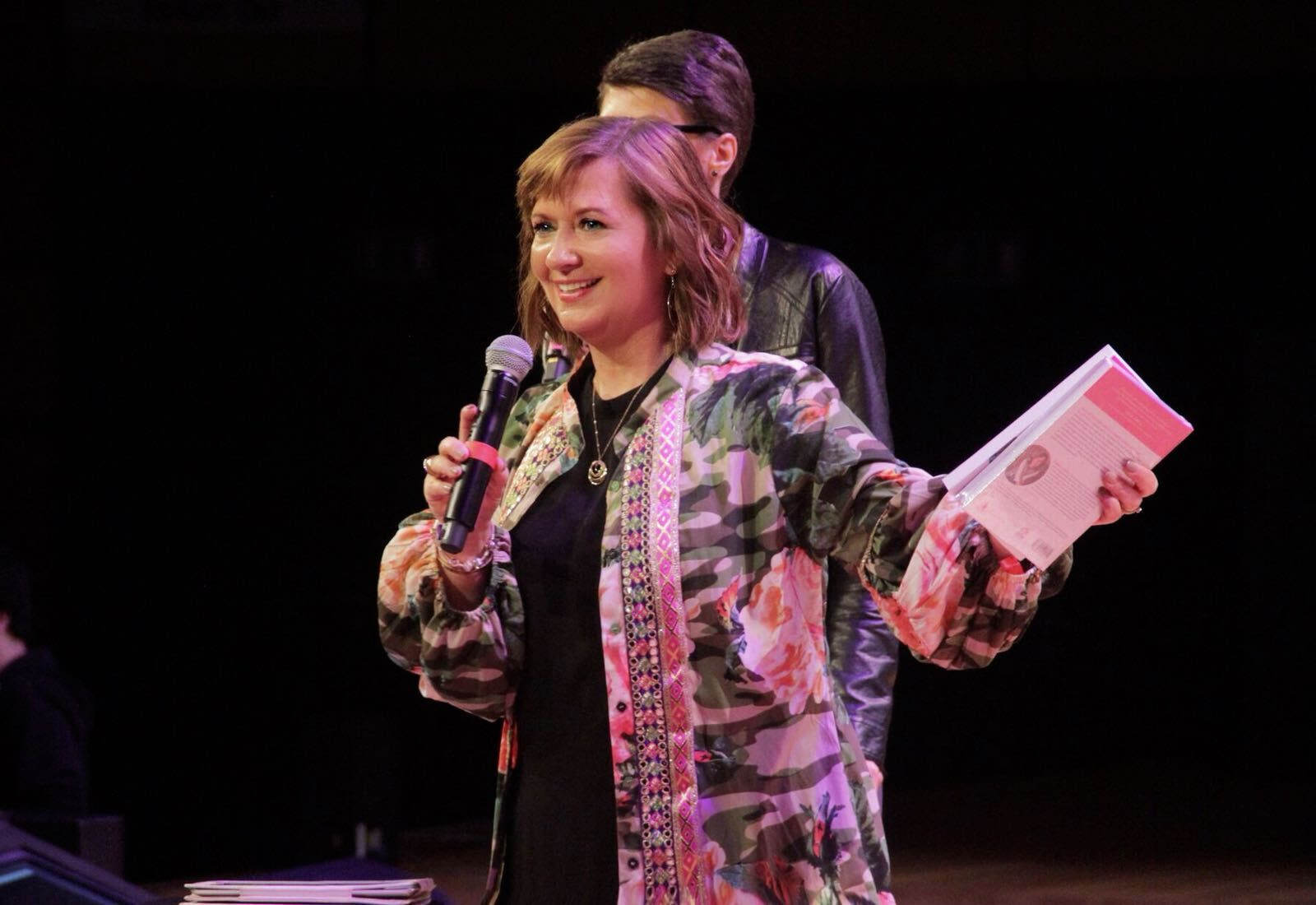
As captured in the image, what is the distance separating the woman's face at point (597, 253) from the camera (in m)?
1.73

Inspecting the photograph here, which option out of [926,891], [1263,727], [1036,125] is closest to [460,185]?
Answer: [1036,125]

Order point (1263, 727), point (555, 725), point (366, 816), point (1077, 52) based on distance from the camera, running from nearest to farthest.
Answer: point (555, 725)
point (366, 816)
point (1077, 52)
point (1263, 727)

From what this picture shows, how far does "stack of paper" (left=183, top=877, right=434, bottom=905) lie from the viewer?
1.88 metres

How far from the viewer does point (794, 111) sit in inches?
225

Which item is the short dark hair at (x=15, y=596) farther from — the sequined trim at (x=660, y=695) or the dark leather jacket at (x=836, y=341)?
the sequined trim at (x=660, y=695)

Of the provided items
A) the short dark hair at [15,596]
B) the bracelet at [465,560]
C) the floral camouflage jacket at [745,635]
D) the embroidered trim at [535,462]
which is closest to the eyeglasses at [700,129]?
the embroidered trim at [535,462]

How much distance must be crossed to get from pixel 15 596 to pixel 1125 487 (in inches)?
126

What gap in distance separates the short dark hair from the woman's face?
2.66 meters

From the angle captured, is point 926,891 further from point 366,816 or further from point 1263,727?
point 1263,727

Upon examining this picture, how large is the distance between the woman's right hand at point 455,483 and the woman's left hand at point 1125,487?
56cm

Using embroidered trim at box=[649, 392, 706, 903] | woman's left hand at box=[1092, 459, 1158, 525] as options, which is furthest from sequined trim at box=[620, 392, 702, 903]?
woman's left hand at box=[1092, 459, 1158, 525]

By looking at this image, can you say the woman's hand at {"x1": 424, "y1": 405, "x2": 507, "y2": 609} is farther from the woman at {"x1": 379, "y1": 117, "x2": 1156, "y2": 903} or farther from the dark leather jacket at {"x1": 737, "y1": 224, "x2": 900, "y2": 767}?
the dark leather jacket at {"x1": 737, "y1": 224, "x2": 900, "y2": 767}

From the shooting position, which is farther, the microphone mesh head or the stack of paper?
the stack of paper

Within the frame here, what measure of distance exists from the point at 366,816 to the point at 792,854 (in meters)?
3.02
